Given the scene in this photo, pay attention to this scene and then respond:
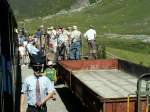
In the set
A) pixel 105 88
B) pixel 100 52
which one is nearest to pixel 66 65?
pixel 105 88

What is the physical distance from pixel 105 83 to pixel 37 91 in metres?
6.52

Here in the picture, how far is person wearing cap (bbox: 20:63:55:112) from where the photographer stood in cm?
1024

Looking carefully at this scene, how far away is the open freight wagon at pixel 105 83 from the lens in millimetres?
11359

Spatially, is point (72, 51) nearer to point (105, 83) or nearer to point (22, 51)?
point (22, 51)

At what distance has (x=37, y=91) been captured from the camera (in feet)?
33.8

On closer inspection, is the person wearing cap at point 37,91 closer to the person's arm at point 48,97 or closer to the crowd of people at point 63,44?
the person's arm at point 48,97

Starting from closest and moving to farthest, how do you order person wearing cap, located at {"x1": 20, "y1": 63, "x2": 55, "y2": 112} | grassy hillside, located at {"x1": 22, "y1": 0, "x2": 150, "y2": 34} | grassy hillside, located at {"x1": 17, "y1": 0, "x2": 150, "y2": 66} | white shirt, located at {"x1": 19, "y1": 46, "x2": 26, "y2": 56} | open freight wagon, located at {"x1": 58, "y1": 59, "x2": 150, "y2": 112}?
person wearing cap, located at {"x1": 20, "y1": 63, "x2": 55, "y2": 112} → open freight wagon, located at {"x1": 58, "y1": 59, "x2": 150, "y2": 112} → white shirt, located at {"x1": 19, "y1": 46, "x2": 26, "y2": 56} → grassy hillside, located at {"x1": 17, "y1": 0, "x2": 150, "y2": 66} → grassy hillside, located at {"x1": 22, "y1": 0, "x2": 150, "y2": 34}

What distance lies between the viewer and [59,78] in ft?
69.1

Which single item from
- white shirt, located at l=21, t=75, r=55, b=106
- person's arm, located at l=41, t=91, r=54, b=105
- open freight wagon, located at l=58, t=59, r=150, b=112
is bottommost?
open freight wagon, located at l=58, t=59, r=150, b=112

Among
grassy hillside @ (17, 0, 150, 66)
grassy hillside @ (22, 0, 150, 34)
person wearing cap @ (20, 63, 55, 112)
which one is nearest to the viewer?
person wearing cap @ (20, 63, 55, 112)

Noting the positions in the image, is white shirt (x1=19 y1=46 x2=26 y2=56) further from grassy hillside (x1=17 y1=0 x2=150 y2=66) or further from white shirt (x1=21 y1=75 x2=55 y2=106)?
grassy hillside (x1=17 y1=0 x2=150 y2=66)

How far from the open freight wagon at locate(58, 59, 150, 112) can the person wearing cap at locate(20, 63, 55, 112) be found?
1357 millimetres

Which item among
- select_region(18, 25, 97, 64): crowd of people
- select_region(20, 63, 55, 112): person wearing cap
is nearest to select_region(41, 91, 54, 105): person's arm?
select_region(20, 63, 55, 112): person wearing cap

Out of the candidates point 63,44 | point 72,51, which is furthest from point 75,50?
point 63,44
